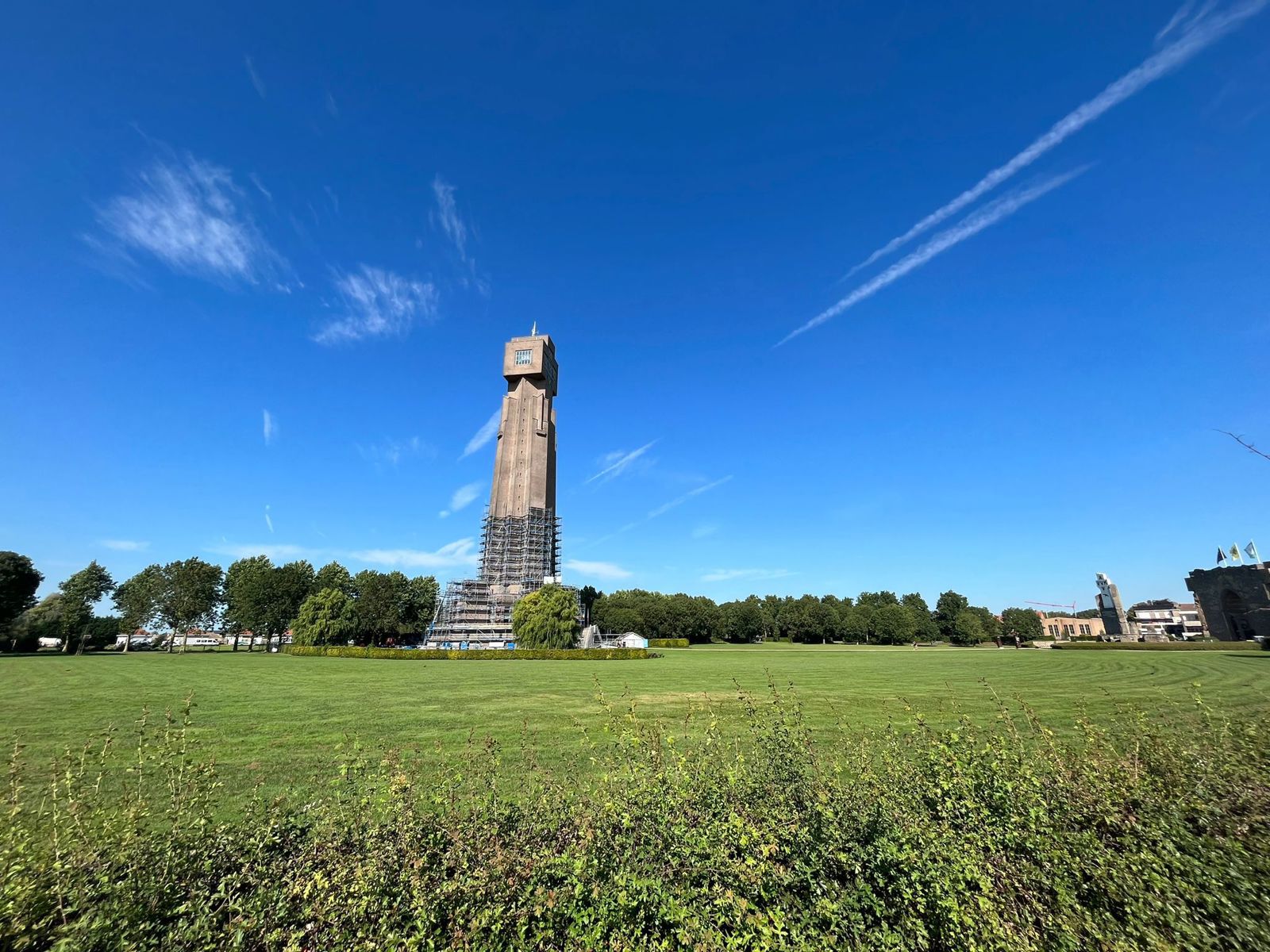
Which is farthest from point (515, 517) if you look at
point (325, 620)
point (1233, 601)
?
point (1233, 601)

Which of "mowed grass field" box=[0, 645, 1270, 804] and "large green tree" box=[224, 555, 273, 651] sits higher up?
"large green tree" box=[224, 555, 273, 651]

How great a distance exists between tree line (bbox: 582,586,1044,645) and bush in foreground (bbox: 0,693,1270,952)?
111061 millimetres

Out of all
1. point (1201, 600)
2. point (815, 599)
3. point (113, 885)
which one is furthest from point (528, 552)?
point (1201, 600)

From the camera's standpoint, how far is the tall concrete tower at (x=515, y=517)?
87062 mm

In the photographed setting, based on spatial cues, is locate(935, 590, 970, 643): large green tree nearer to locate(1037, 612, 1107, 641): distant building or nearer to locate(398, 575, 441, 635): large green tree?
locate(1037, 612, 1107, 641): distant building

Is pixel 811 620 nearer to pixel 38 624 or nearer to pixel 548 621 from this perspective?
pixel 548 621

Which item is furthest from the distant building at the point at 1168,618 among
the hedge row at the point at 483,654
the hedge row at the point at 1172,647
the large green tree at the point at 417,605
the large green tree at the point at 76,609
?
the large green tree at the point at 76,609

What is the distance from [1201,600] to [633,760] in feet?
378

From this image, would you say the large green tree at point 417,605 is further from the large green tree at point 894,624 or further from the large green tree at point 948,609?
the large green tree at point 948,609

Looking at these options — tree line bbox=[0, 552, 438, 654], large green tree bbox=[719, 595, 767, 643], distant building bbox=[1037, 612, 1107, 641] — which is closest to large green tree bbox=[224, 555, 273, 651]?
tree line bbox=[0, 552, 438, 654]

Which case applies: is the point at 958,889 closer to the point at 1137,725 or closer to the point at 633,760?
the point at 633,760

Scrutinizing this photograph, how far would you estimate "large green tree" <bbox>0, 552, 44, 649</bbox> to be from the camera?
5738cm

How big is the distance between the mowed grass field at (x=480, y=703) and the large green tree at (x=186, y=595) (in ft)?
171

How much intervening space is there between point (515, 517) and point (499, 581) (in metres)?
12.0
